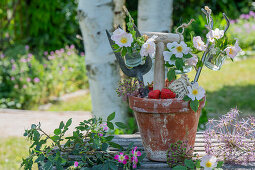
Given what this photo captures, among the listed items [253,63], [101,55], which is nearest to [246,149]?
[101,55]

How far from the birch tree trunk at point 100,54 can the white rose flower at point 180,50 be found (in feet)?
3.69

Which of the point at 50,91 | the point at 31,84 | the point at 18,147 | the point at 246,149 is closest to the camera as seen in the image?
the point at 246,149

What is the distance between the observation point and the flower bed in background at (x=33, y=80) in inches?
186

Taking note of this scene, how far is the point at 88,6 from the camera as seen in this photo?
2531 millimetres

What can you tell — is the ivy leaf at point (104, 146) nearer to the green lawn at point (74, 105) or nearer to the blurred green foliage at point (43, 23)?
the green lawn at point (74, 105)

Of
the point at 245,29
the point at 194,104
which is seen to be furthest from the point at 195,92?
the point at 245,29

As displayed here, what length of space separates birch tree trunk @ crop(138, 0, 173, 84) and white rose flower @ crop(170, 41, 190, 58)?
1362 millimetres

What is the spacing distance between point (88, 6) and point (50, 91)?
9.24 ft

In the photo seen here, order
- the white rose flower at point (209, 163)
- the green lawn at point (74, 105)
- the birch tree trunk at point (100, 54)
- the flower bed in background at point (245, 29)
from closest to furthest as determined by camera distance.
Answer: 1. the white rose flower at point (209, 163)
2. the birch tree trunk at point (100, 54)
3. the green lawn at point (74, 105)
4. the flower bed in background at point (245, 29)

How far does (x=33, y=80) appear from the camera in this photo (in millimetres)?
4953

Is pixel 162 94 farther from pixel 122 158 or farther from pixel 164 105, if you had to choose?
Result: pixel 122 158

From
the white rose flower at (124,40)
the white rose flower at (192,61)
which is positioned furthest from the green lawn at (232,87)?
the white rose flower at (124,40)

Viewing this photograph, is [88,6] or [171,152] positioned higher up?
[88,6]

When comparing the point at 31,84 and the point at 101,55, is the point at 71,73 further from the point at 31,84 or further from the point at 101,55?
the point at 101,55
